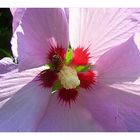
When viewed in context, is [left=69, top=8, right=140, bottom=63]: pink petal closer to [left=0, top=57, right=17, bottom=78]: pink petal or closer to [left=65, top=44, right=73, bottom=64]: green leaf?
[left=65, top=44, right=73, bottom=64]: green leaf

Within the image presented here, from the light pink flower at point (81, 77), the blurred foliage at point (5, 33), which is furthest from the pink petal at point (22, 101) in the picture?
the blurred foliage at point (5, 33)

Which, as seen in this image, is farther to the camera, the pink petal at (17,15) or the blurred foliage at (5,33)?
the blurred foliage at (5,33)

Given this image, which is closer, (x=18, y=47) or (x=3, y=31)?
(x=18, y=47)

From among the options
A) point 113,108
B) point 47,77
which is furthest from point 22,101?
point 113,108

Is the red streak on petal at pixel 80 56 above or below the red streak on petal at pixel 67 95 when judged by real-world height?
above

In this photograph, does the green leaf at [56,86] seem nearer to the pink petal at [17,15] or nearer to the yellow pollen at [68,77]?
the yellow pollen at [68,77]
